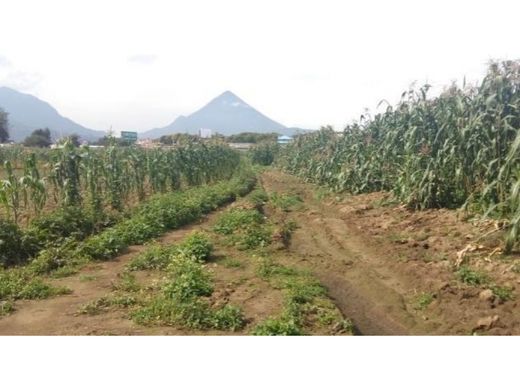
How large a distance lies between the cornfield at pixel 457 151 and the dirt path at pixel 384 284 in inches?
45.1

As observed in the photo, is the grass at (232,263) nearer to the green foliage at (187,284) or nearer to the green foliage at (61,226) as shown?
the green foliage at (187,284)

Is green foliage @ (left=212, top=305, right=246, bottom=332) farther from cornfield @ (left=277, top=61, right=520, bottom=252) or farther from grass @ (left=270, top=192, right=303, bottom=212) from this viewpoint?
grass @ (left=270, top=192, right=303, bottom=212)

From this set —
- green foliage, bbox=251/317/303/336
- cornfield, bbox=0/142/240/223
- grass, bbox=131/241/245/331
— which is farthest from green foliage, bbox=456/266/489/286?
cornfield, bbox=0/142/240/223

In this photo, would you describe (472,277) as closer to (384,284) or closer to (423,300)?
(423,300)

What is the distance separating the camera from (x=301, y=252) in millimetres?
6820

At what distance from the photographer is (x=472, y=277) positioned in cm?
496

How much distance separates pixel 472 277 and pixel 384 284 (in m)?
0.92

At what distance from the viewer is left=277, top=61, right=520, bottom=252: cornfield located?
6.46m

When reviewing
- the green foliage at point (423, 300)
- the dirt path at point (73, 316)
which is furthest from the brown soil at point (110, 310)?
the green foliage at point (423, 300)

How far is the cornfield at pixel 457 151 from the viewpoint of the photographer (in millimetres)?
6461

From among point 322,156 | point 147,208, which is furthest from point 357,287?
point 322,156

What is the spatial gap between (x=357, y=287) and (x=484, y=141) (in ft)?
11.8

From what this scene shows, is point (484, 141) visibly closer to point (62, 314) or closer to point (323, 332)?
point (323, 332)

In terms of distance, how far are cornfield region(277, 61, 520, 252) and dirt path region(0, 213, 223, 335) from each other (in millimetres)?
4316
